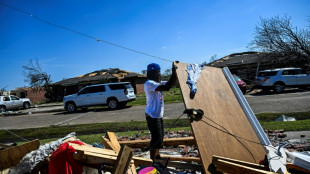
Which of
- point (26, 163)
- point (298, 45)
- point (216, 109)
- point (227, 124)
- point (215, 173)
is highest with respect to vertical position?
point (298, 45)

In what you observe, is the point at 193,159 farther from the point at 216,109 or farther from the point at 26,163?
the point at 26,163

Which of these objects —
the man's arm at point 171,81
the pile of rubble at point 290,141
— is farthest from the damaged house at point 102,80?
the man's arm at point 171,81

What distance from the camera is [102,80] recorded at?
32781 millimetres

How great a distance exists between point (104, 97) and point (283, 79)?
15.5m

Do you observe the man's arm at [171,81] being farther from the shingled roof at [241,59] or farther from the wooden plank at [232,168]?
the shingled roof at [241,59]

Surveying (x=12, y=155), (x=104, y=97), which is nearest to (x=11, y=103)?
(x=104, y=97)

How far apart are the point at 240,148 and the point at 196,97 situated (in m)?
0.98

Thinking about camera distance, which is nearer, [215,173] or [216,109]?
[215,173]

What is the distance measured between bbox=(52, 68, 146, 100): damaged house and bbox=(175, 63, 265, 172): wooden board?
29.2 m

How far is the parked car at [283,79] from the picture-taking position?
57.7 feet

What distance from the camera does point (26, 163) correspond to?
292 cm

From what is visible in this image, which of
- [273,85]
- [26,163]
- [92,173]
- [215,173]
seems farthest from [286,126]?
[273,85]

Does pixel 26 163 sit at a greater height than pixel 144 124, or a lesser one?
greater

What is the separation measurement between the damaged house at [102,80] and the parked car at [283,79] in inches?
786
